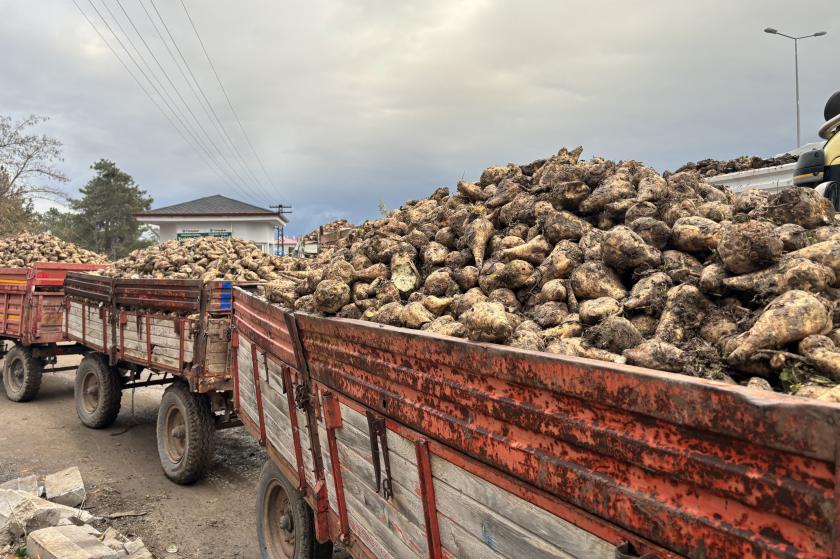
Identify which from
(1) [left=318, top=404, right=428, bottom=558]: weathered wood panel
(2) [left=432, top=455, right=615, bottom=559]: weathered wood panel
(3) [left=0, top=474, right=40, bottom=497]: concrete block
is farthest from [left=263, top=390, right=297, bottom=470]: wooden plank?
(3) [left=0, top=474, right=40, bottom=497]: concrete block

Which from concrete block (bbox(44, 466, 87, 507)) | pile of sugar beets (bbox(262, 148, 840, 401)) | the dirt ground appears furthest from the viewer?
concrete block (bbox(44, 466, 87, 507))

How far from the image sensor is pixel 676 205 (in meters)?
2.56

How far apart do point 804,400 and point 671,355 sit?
637 millimetres

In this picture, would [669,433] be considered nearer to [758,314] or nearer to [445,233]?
[758,314]

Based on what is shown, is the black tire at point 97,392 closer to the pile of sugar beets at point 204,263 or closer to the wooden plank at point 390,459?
the pile of sugar beets at point 204,263

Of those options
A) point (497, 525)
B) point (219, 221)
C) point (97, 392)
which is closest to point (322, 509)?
point (497, 525)

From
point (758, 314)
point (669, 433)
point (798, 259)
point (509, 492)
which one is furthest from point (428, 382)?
point (798, 259)

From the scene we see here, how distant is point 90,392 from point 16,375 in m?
2.50

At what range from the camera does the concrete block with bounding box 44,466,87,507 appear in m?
4.50

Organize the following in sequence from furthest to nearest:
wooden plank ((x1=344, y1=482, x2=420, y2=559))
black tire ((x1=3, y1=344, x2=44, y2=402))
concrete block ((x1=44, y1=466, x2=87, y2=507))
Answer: black tire ((x1=3, y1=344, x2=44, y2=402))
concrete block ((x1=44, y1=466, x2=87, y2=507))
wooden plank ((x1=344, y1=482, x2=420, y2=559))

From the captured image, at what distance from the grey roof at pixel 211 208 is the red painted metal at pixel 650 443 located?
27783 millimetres

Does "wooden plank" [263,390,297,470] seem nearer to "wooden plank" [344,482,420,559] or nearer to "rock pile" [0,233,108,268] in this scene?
"wooden plank" [344,482,420,559]

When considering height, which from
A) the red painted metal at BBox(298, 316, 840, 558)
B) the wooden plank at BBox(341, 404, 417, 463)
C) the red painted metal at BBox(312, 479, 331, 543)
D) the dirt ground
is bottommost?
the dirt ground

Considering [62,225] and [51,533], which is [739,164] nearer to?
[51,533]
